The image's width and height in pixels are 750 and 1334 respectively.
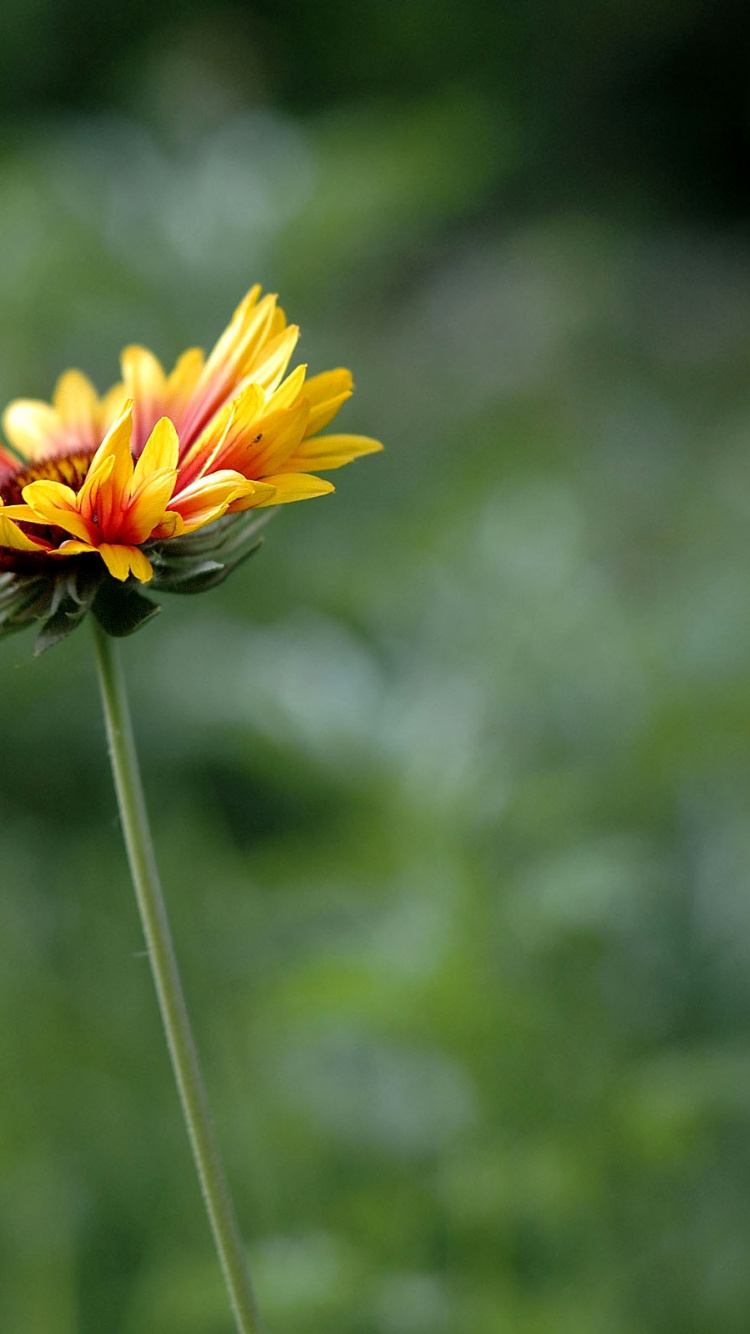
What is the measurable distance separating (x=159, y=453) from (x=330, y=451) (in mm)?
102

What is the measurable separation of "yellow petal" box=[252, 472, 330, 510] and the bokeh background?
529 millimetres

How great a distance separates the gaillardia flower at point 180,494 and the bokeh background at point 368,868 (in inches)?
19.3

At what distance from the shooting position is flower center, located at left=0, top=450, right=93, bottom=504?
25.6 inches

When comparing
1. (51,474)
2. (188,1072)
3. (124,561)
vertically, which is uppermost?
(51,474)

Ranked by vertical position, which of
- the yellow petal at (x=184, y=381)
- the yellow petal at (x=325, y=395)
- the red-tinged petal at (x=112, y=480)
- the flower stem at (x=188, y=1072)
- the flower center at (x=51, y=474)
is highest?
the yellow petal at (x=184, y=381)

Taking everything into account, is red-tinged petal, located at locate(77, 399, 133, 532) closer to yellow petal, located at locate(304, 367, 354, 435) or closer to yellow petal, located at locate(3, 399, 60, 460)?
yellow petal, located at locate(304, 367, 354, 435)

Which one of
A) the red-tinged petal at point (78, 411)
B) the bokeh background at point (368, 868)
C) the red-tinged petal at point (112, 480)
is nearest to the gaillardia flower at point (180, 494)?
the red-tinged petal at point (112, 480)

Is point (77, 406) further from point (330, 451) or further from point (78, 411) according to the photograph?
point (330, 451)

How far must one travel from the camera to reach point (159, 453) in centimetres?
48

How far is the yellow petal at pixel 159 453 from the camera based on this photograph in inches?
18.7

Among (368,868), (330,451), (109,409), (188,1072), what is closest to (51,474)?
(109,409)

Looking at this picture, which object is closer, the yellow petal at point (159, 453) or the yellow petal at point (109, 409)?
the yellow petal at point (159, 453)

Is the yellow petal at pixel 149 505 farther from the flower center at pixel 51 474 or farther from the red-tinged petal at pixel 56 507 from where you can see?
the flower center at pixel 51 474

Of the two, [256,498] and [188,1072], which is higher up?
[256,498]
